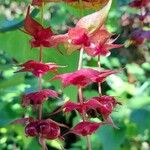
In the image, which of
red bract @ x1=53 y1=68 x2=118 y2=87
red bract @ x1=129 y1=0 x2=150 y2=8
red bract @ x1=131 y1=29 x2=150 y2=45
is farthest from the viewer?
red bract @ x1=131 y1=29 x2=150 y2=45

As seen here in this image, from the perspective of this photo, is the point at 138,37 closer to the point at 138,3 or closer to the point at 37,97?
the point at 138,3

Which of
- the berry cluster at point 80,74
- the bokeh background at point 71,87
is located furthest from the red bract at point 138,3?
the berry cluster at point 80,74

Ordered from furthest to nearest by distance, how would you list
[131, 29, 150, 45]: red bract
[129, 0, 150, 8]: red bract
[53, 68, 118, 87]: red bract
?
[131, 29, 150, 45]: red bract, [129, 0, 150, 8]: red bract, [53, 68, 118, 87]: red bract

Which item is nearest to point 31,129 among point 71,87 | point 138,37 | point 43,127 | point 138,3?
point 43,127

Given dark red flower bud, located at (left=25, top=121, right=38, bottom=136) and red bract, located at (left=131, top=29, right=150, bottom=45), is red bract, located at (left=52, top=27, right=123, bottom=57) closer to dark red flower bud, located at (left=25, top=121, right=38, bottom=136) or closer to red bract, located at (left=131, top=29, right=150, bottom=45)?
dark red flower bud, located at (left=25, top=121, right=38, bottom=136)

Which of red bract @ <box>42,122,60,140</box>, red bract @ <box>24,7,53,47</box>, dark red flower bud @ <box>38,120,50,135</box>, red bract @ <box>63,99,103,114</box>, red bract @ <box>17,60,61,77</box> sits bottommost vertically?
red bract @ <box>42,122,60,140</box>

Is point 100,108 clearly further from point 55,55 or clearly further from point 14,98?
point 14,98

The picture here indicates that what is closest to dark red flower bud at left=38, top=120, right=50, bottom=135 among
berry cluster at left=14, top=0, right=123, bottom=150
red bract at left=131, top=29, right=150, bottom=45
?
berry cluster at left=14, top=0, right=123, bottom=150
